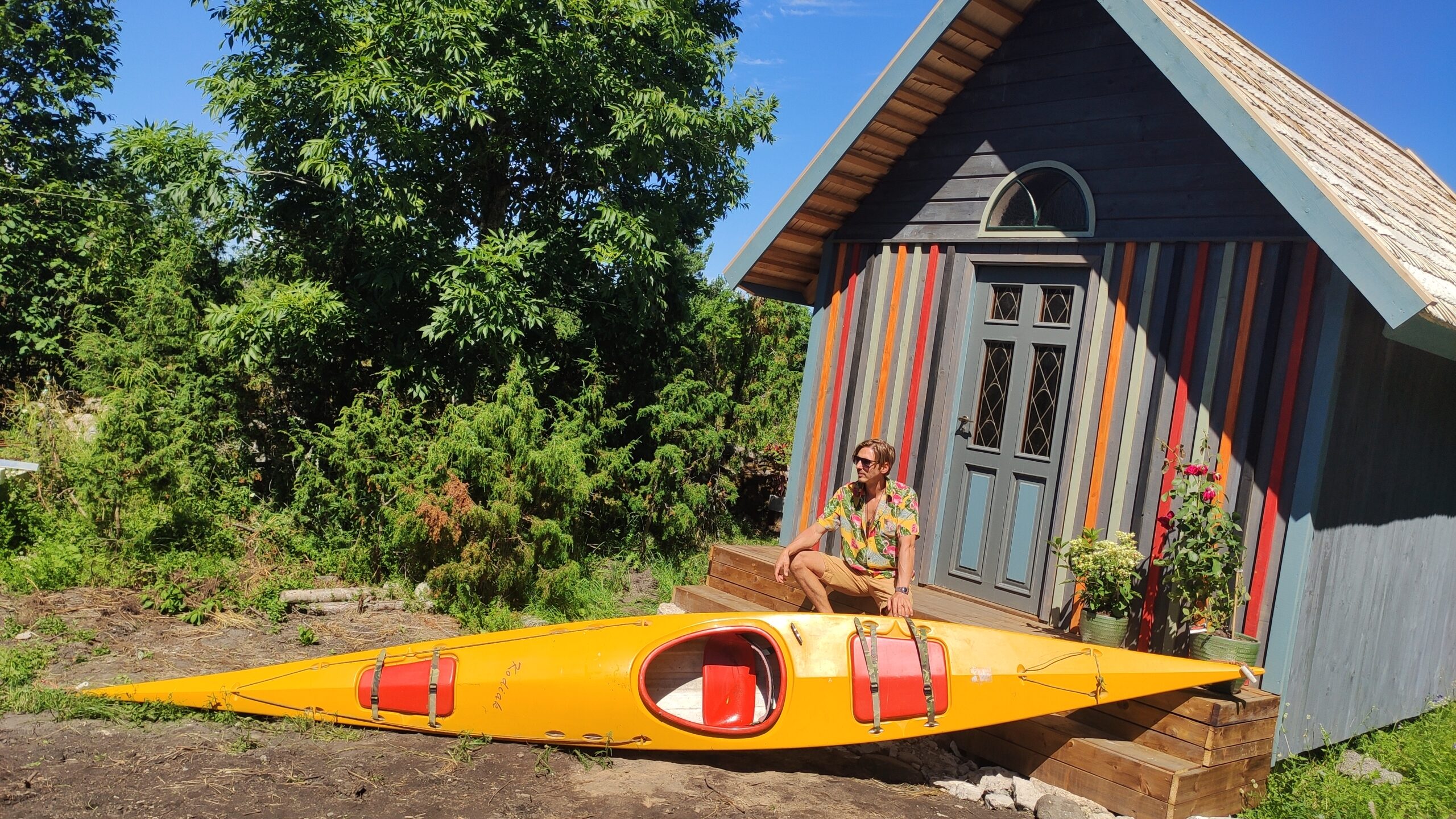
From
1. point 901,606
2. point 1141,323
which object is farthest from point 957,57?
point 901,606

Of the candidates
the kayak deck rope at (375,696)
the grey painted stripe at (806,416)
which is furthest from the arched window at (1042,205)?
the kayak deck rope at (375,696)

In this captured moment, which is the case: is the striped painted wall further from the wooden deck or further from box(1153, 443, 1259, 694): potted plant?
the wooden deck

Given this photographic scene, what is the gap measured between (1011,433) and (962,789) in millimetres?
2589

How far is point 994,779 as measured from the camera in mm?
5555

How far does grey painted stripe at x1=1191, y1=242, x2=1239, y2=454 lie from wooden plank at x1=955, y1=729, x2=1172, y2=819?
207cm

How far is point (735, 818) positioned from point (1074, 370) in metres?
3.77

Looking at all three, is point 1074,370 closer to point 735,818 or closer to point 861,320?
point 861,320

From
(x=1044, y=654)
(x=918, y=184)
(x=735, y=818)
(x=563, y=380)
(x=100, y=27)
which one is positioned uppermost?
(x=100, y=27)

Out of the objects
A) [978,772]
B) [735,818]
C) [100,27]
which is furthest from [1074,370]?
[100,27]

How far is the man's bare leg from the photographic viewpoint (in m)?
6.16

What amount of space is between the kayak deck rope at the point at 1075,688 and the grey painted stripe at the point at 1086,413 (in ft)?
3.65

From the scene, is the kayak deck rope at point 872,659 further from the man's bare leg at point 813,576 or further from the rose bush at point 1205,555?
the rose bush at point 1205,555

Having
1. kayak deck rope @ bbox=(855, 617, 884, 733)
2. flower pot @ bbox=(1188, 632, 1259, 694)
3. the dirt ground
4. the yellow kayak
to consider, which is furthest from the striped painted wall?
the dirt ground

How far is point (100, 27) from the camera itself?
15.1 m
